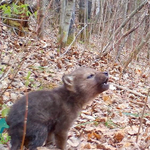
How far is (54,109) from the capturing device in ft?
13.1

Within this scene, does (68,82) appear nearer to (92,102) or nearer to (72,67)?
(92,102)

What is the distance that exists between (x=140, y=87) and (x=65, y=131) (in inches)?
204

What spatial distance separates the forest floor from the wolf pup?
0.35 meters

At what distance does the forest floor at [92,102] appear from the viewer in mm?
4522

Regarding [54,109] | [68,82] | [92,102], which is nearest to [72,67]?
[92,102]

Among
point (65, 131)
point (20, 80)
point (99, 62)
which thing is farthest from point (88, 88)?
point (99, 62)

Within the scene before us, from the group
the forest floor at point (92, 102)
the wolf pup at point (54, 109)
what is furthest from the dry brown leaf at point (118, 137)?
the wolf pup at point (54, 109)

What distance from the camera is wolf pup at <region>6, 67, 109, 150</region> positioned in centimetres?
368

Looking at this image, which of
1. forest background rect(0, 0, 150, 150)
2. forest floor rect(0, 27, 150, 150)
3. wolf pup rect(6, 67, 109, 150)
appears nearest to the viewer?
wolf pup rect(6, 67, 109, 150)

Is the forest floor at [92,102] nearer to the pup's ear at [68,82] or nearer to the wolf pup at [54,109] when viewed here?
the wolf pup at [54,109]

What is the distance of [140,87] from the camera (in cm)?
869

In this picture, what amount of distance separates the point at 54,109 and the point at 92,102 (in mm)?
2461

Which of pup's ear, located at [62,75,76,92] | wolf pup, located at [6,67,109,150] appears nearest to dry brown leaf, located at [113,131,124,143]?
wolf pup, located at [6,67,109,150]

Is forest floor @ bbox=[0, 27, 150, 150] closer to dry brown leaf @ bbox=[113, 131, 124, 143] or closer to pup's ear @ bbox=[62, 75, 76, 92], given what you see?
dry brown leaf @ bbox=[113, 131, 124, 143]
